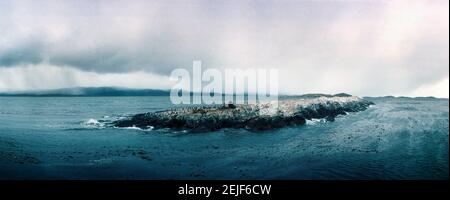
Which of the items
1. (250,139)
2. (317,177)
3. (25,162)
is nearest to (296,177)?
(317,177)

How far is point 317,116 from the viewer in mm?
21859

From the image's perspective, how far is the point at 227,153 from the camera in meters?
→ 12.5

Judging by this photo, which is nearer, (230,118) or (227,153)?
(227,153)

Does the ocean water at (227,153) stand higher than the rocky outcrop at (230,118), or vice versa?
the rocky outcrop at (230,118)

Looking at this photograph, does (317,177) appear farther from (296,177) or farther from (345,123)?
(345,123)

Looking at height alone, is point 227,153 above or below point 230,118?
below

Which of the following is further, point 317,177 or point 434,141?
point 434,141

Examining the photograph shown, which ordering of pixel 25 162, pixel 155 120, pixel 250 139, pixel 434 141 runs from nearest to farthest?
pixel 25 162, pixel 434 141, pixel 250 139, pixel 155 120

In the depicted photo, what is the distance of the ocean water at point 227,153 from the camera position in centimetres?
1009

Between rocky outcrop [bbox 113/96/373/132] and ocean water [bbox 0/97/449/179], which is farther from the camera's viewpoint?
rocky outcrop [bbox 113/96/373/132]

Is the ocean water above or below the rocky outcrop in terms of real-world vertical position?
below

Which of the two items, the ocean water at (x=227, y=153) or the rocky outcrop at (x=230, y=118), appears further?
the rocky outcrop at (x=230, y=118)

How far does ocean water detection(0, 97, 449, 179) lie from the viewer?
10094 millimetres
